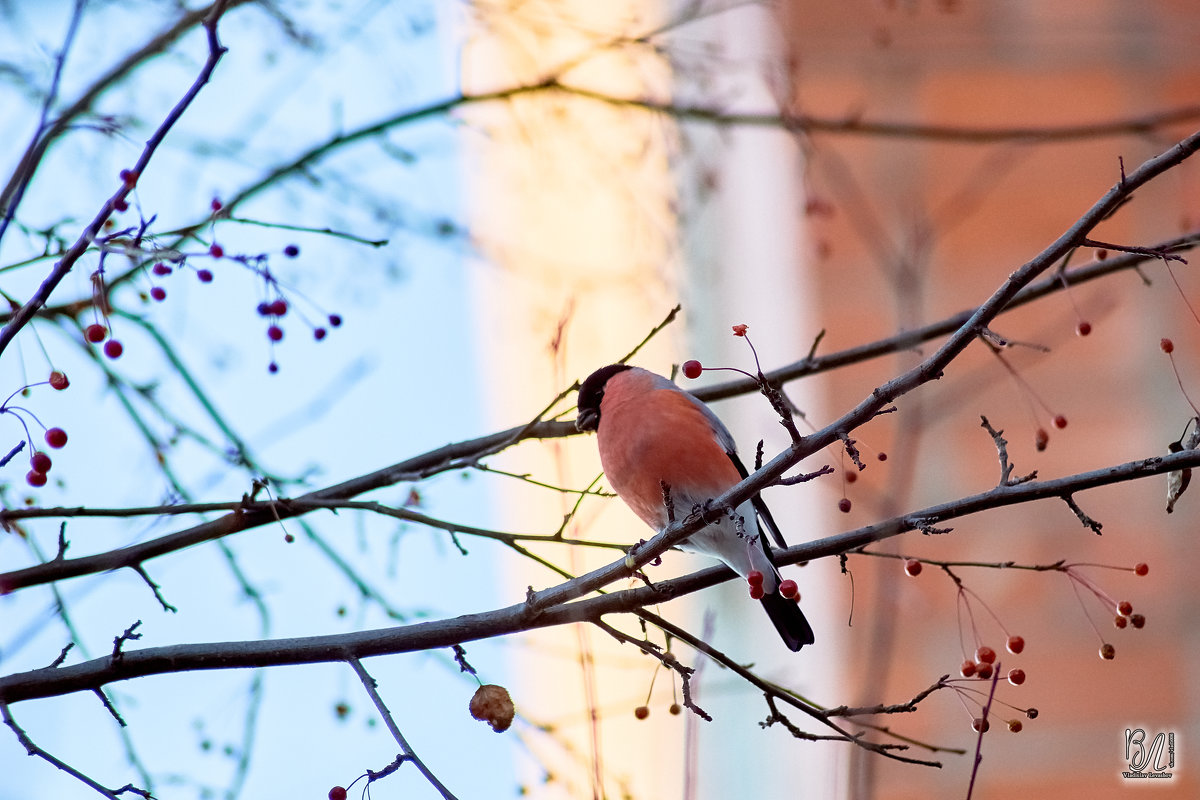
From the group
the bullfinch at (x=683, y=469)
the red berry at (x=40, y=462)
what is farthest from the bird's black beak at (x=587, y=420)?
the red berry at (x=40, y=462)

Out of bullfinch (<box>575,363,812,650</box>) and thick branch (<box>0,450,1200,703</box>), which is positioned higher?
bullfinch (<box>575,363,812,650</box>)

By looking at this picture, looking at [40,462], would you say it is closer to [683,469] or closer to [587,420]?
[587,420]

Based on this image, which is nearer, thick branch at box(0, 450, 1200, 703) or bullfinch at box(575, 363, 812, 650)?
thick branch at box(0, 450, 1200, 703)

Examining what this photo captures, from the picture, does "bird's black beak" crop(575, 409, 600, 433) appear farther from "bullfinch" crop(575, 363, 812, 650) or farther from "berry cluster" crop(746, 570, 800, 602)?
"berry cluster" crop(746, 570, 800, 602)

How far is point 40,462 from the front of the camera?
6.60ft

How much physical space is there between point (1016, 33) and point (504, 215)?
2.43 metres

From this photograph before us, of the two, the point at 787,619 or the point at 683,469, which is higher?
the point at 683,469

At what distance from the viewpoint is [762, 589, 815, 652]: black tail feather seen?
2.67 meters

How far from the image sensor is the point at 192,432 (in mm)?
2654

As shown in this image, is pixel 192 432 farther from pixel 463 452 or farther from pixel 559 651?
pixel 559 651

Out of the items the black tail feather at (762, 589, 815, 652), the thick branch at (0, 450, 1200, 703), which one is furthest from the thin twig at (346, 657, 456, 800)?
the black tail feather at (762, 589, 815, 652)

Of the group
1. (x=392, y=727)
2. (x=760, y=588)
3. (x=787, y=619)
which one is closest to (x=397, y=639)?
(x=392, y=727)

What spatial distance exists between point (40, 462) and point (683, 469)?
1.33 meters

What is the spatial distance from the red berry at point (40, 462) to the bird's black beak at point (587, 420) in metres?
1.06
